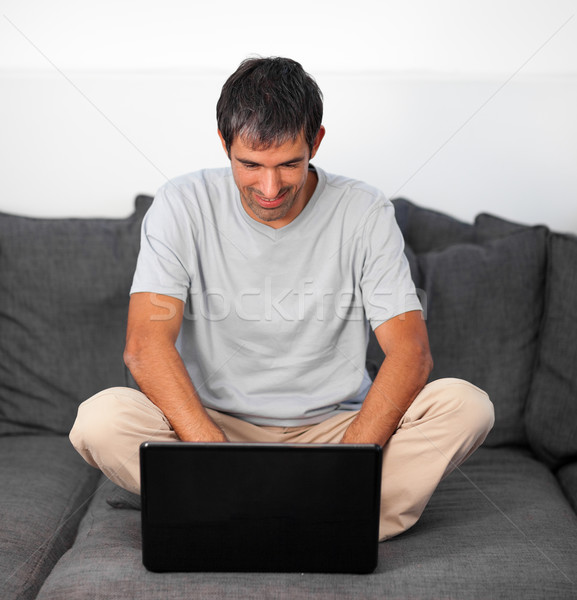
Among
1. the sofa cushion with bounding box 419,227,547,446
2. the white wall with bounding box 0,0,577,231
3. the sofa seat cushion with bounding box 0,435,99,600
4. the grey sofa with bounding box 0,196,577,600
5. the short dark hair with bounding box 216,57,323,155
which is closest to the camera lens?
the sofa seat cushion with bounding box 0,435,99,600

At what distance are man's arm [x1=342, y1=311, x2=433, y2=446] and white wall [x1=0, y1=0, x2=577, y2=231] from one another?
0.76 m

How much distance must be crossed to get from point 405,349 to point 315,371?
224mm

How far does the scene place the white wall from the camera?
2.27 meters

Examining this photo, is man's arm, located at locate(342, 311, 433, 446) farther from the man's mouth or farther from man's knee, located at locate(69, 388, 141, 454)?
man's knee, located at locate(69, 388, 141, 454)

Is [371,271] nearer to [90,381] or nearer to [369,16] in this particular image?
[90,381]

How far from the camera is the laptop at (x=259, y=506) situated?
1314mm

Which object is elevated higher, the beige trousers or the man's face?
the man's face

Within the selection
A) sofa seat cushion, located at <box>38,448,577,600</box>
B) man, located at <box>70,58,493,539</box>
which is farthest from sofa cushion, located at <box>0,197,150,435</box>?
sofa seat cushion, located at <box>38,448,577,600</box>

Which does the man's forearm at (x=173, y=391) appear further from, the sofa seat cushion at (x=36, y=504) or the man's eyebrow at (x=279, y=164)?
the man's eyebrow at (x=279, y=164)

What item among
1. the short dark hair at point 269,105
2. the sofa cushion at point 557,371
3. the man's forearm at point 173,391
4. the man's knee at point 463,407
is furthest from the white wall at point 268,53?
the man's knee at point 463,407

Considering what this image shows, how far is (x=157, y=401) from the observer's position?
5.32 feet

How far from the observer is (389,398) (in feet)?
5.26

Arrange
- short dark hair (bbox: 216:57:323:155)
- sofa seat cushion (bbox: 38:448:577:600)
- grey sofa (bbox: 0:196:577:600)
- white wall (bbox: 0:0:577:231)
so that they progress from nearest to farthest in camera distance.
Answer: sofa seat cushion (bbox: 38:448:577:600), short dark hair (bbox: 216:57:323:155), grey sofa (bbox: 0:196:577:600), white wall (bbox: 0:0:577:231)

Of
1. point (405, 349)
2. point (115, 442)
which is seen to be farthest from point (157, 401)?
point (405, 349)
